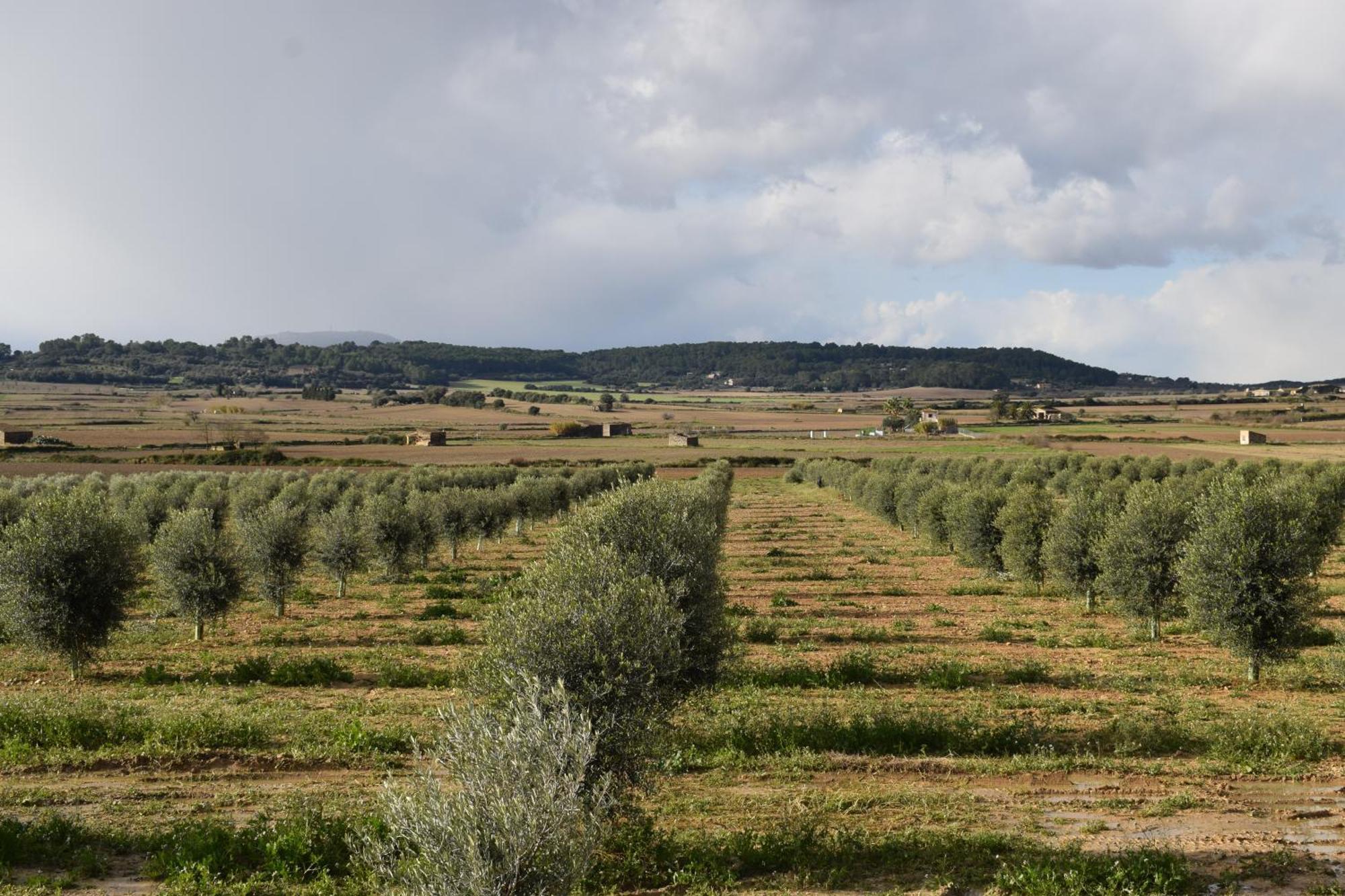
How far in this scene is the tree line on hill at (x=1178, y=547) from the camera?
2431 centimetres

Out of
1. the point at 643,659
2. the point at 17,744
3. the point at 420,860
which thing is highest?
the point at 643,659

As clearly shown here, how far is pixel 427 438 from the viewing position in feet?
456

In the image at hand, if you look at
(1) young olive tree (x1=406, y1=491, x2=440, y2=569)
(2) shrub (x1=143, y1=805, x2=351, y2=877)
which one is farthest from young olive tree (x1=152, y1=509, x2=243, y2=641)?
(2) shrub (x1=143, y1=805, x2=351, y2=877)

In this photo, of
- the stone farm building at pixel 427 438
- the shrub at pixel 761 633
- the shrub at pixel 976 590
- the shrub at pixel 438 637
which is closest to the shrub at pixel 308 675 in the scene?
the shrub at pixel 438 637

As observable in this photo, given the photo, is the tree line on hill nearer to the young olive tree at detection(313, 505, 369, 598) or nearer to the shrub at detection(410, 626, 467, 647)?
the shrub at detection(410, 626, 467, 647)

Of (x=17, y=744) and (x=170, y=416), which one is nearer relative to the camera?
(x=17, y=744)

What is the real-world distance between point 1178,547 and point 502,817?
87.7 feet

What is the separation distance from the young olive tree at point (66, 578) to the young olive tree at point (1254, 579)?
31457mm

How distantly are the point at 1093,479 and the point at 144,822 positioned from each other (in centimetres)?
6120

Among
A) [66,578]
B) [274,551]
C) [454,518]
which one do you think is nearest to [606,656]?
[66,578]

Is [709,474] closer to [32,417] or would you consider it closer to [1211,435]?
[1211,435]

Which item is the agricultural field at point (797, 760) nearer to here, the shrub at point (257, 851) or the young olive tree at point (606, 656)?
the shrub at point (257, 851)

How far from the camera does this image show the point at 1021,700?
22438mm

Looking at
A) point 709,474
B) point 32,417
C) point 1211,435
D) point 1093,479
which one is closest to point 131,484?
point 709,474
